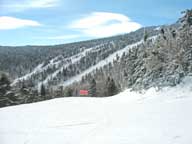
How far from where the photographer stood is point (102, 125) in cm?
688

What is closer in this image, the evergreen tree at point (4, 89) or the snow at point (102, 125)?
the snow at point (102, 125)

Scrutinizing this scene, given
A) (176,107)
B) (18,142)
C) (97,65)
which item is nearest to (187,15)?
(176,107)

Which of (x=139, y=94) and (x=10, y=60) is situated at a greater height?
(x=10, y=60)

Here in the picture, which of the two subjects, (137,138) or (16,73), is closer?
(137,138)

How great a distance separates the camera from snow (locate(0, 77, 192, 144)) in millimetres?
5586

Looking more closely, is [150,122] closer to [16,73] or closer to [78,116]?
[78,116]

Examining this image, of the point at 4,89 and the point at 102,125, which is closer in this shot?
the point at 102,125

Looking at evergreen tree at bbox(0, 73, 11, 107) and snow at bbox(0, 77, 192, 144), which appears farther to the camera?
evergreen tree at bbox(0, 73, 11, 107)

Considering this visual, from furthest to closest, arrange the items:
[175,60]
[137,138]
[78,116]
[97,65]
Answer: [97,65] < [175,60] < [78,116] < [137,138]

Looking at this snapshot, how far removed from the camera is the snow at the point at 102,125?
559 centimetres

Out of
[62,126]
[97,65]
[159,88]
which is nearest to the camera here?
[62,126]

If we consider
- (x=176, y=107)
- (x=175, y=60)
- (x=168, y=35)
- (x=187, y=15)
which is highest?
(x=187, y=15)

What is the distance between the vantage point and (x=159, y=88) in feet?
37.3

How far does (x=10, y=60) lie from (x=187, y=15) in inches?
7270
